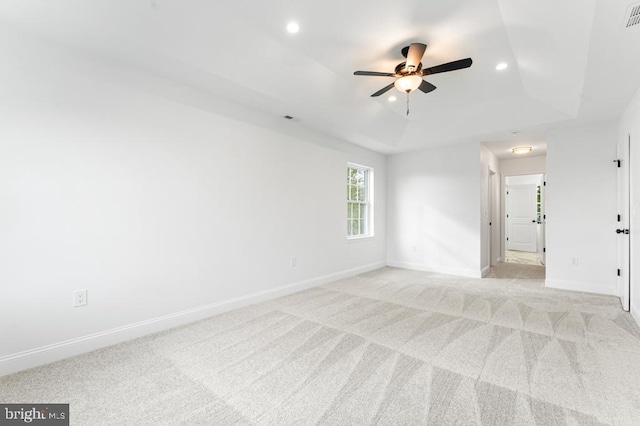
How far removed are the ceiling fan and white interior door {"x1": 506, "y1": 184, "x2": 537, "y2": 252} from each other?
7.87 m

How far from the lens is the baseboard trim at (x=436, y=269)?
526 cm

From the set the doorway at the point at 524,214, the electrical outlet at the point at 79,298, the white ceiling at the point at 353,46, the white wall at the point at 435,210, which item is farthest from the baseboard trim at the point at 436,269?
the electrical outlet at the point at 79,298

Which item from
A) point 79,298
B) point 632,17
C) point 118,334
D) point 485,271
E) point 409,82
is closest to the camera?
point 632,17

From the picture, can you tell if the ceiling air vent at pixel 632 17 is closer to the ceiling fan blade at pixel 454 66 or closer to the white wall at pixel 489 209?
the ceiling fan blade at pixel 454 66

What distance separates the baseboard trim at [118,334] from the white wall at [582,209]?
4.29 meters

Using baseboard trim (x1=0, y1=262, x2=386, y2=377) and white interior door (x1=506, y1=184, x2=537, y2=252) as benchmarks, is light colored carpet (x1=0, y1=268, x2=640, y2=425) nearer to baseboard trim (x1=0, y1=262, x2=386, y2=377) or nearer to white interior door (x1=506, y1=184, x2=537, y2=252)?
baseboard trim (x1=0, y1=262, x2=386, y2=377)

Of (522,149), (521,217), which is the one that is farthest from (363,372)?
(521,217)

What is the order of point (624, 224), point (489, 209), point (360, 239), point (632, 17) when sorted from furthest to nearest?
1. point (489, 209)
2. point (360, 239)
3. point (624, 224)
4. point (632, 17)

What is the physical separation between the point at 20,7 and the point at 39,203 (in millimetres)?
1353

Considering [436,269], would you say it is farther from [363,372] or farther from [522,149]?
[363,372]

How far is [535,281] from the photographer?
16.1 feet

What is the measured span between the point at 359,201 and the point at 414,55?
11.3 feet

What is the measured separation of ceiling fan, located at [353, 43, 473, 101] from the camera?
2402mm

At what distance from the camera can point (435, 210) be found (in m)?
5.73
